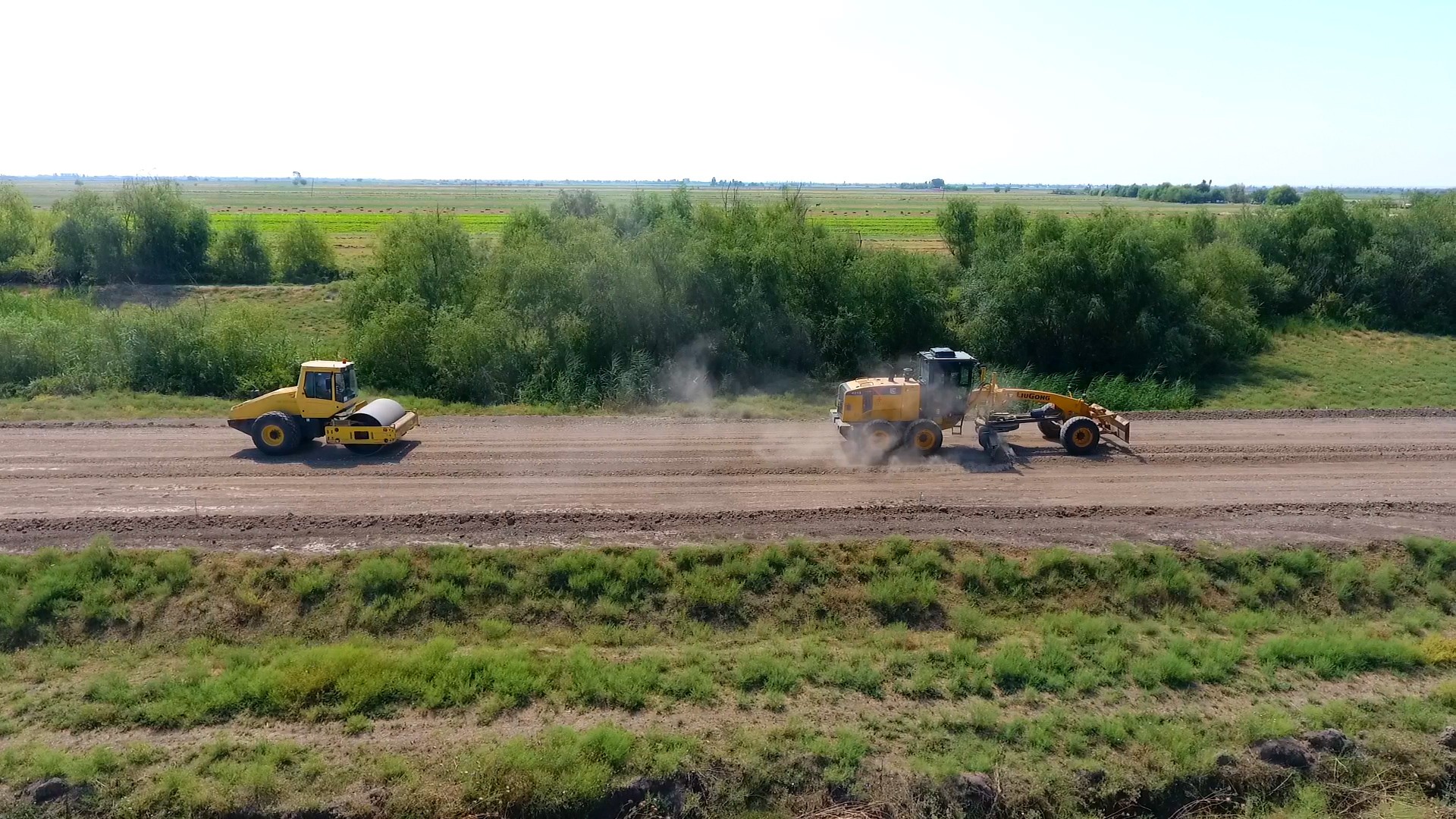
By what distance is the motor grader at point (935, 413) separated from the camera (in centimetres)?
2058

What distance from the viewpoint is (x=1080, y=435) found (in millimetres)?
21203

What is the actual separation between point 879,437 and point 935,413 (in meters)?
1.50

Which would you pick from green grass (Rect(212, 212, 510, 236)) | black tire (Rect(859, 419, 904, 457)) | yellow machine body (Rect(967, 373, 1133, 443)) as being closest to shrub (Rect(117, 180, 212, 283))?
green grass (Rect(212, 212, 510, 236))

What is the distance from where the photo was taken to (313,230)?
176 feet

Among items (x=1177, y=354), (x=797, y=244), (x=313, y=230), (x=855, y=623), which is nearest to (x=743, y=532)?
(x=855, y=623)

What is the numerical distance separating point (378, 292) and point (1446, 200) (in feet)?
178

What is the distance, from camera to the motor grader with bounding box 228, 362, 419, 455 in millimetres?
20594

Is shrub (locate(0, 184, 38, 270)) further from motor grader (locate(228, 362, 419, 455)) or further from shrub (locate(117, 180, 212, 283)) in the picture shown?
motor grader (locate(228, 362, 419, 455))

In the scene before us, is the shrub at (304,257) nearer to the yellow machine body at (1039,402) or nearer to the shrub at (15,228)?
the shrub at (15,228)

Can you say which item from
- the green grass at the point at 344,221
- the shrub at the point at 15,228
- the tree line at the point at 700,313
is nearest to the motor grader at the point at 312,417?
the tree line at the point at 700,313

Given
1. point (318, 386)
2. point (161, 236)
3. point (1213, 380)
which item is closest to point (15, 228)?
point (161, 236)

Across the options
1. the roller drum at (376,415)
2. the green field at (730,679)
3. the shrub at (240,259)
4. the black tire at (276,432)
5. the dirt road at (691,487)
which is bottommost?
the green field at (730,679)

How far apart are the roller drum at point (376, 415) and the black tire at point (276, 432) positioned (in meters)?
1.38

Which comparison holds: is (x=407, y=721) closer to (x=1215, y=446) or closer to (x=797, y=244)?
(x=1215, y=446)
